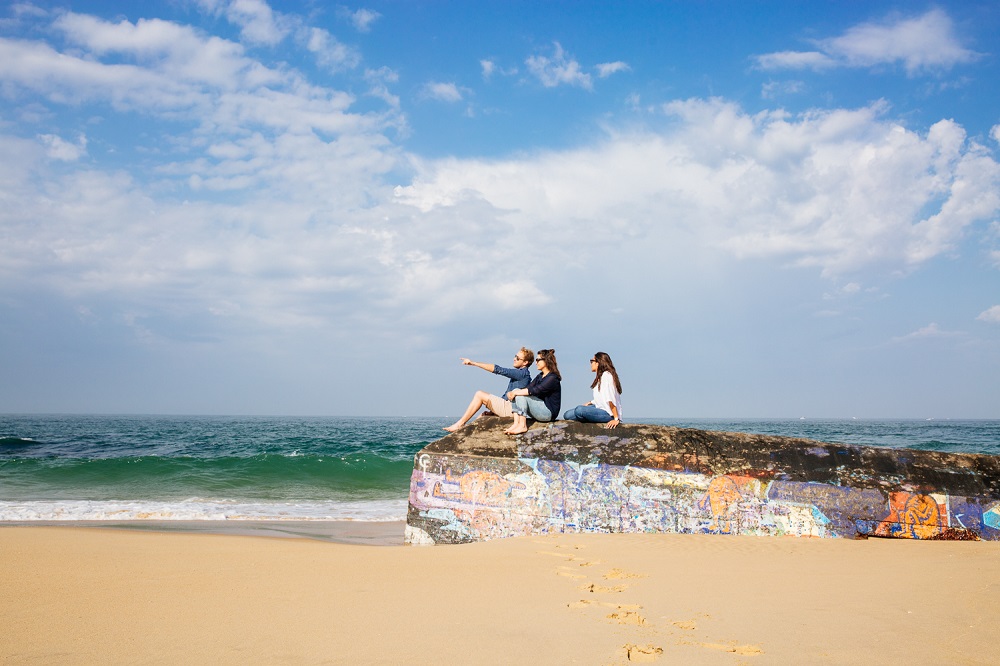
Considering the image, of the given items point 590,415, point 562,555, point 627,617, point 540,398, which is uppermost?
point 540,398

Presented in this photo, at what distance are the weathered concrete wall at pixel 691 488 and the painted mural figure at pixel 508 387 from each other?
57cm

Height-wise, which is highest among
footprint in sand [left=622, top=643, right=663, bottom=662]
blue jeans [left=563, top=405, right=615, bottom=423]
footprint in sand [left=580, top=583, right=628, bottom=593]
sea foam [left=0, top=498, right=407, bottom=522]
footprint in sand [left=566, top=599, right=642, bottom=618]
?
blue jeans [left=563, top=405, right=615, bottom=423]

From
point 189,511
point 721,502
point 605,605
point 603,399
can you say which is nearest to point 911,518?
point 721,502

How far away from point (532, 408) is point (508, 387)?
52 centimetres

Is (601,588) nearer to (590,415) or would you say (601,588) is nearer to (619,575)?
(619,575)

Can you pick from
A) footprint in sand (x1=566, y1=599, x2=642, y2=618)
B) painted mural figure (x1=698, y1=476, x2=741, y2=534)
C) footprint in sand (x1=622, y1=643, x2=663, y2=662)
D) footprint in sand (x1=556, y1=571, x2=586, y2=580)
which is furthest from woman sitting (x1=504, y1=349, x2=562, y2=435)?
footprint in sand (x1=622, y1=643, x2=663, y2=662)

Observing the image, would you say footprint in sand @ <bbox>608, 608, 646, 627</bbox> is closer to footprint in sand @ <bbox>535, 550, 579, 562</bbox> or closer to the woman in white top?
footprint in sand @ <bbox>535, 550, 579, 562</bbox>

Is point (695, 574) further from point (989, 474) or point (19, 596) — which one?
point (19, 596)

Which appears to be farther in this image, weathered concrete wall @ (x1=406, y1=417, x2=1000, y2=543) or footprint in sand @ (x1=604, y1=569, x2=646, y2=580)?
weathered concrete wall @ (x1=406, y1=417, x2=1000, y2=543)

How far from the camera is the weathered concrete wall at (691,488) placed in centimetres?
588

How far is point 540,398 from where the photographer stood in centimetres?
688

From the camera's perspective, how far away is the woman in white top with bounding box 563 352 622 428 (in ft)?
22.0

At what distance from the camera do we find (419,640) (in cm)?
296

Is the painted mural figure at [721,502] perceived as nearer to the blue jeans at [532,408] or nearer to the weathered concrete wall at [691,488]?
the weathered concrete wall at [691,488]
